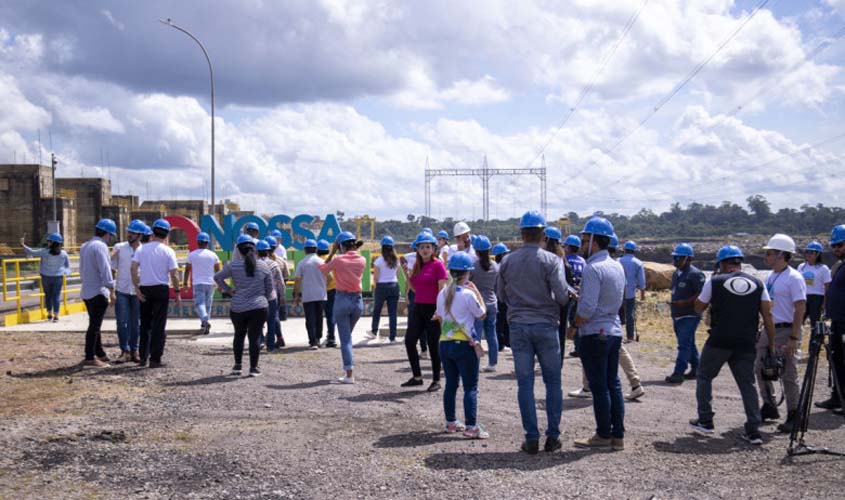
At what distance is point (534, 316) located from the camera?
6168 millimetres

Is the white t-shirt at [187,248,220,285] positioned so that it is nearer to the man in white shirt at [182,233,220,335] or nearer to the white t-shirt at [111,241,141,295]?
the man in white shirt at [182,233,220,335]

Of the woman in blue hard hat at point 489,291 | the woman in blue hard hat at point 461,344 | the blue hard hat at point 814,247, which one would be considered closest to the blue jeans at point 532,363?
the woman in blue hard hat at point 461,344

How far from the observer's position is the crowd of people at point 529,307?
20.6 ft

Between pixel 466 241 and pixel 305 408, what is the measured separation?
13.6 ft

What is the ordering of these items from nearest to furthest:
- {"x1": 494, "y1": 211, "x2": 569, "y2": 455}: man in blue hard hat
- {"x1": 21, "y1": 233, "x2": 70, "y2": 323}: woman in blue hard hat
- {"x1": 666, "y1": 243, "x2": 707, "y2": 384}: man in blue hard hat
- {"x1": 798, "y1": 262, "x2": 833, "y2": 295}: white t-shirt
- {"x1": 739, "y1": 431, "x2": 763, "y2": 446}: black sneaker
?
{"x1": 494, "y1": 211, "x2": 569, "y2": 455}: man in blue hard hat
{"x1": 739, "y1": 431, "x2": 763, "y2": 446}: black sneaker
{"x1": 666, "y1": 243, "x2": 707, "y2": 384}: man in blue hard hat
{"x1": 798, "y1": 262, "x2": 833, "y2": 295}: white t-shirt
{"x1": 21, "y1": 233, "x2": 70, "y2": 323}: woman in blue hard hat

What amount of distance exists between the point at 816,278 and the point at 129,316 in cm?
1012

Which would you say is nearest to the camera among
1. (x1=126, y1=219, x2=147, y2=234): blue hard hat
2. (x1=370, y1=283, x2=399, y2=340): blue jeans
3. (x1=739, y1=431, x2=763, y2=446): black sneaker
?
(x1=739, y1=431, x2=763, y2=446): black sneaker

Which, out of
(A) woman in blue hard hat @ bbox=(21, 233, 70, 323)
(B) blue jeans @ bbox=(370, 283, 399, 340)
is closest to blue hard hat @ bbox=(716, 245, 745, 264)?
(B) blue jeans @ bbox=(370, 283, 399, 340)

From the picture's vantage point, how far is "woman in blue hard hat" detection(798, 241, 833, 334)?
10.7m

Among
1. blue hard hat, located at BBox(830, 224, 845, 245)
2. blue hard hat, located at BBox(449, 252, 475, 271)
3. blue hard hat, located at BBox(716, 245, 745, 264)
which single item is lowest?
blue hard hat, located at BBox(449, 252, 475, 271)

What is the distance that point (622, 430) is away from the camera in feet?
21.0

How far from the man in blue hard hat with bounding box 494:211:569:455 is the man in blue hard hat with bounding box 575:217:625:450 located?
28 cm

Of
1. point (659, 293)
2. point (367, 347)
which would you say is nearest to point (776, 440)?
point (367, 347)

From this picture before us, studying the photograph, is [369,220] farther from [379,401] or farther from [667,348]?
[379,401]
